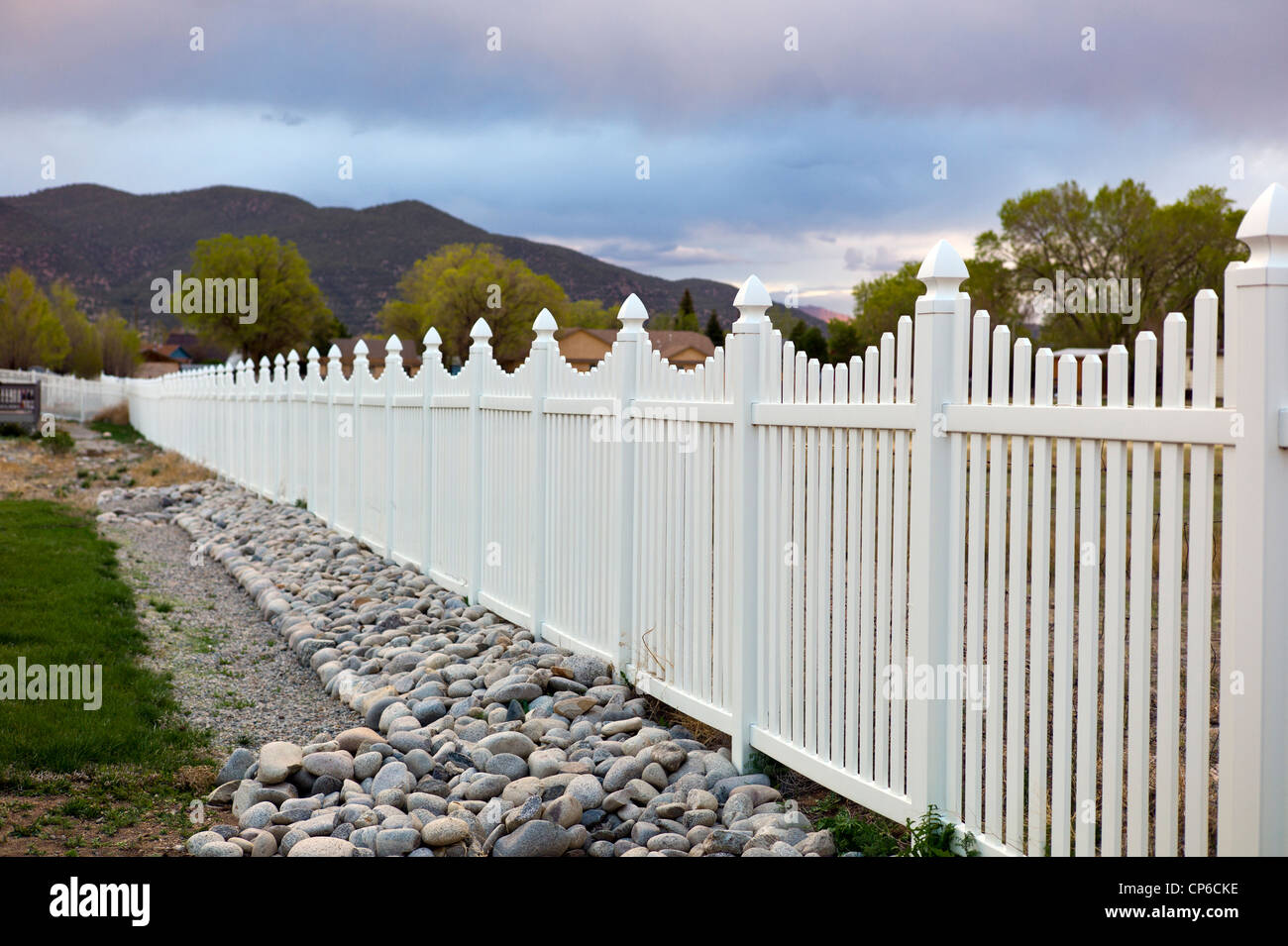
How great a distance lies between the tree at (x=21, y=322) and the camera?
61969mm

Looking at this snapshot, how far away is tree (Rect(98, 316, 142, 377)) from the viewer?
80.4m

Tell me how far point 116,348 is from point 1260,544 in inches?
3492

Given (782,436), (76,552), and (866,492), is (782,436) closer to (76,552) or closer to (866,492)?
(866,492)

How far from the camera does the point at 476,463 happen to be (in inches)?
329

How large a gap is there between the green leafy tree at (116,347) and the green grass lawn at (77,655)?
75.9 m

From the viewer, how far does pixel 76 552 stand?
11383 mm

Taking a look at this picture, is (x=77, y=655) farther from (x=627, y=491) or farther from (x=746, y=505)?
(x=746, y=505)

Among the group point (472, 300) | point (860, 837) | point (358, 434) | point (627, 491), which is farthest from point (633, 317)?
point (472, 300)

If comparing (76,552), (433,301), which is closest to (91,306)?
(433,301)

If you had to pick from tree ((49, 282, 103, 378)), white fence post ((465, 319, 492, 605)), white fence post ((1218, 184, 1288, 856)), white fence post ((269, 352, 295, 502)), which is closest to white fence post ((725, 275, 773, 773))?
white fence post ((1218, 184, 1288, 856))

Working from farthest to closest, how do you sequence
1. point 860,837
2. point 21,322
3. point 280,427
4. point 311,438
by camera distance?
point 21,322, point 280,427, point 311,438, point 860,837

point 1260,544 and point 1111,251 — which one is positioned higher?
point 1111,251

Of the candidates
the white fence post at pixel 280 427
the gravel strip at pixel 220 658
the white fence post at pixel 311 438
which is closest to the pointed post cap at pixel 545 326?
the gravel strip at pixel 220 658
